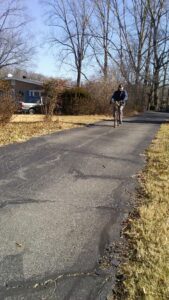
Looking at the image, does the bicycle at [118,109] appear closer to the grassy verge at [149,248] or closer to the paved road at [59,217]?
the paved road at [59,217]

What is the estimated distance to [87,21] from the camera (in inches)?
2114

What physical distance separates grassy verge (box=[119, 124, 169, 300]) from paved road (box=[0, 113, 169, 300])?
0.68ft

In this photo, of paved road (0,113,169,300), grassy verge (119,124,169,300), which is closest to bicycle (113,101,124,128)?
paved road (0,113,169,300)

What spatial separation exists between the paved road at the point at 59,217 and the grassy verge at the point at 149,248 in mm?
208

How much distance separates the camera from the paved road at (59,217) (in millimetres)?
3111

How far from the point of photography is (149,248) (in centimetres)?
376

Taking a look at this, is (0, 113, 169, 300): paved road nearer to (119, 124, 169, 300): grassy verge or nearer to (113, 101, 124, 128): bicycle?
(119, 124, 169, 300): grassy verge

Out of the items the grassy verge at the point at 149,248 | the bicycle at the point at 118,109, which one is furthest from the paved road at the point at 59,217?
the bicycle at the point at 118,109

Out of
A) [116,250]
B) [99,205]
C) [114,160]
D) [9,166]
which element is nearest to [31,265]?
[116,250]

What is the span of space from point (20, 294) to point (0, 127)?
10.8 metres

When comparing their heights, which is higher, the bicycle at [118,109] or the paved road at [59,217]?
the bicycle at [118,109]

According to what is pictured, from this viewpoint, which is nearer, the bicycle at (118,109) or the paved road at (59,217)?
the paved road at (59,217)

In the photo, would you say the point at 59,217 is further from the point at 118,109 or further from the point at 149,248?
the point at 118,109

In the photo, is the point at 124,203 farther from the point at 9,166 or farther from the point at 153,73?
the point at 153,73
